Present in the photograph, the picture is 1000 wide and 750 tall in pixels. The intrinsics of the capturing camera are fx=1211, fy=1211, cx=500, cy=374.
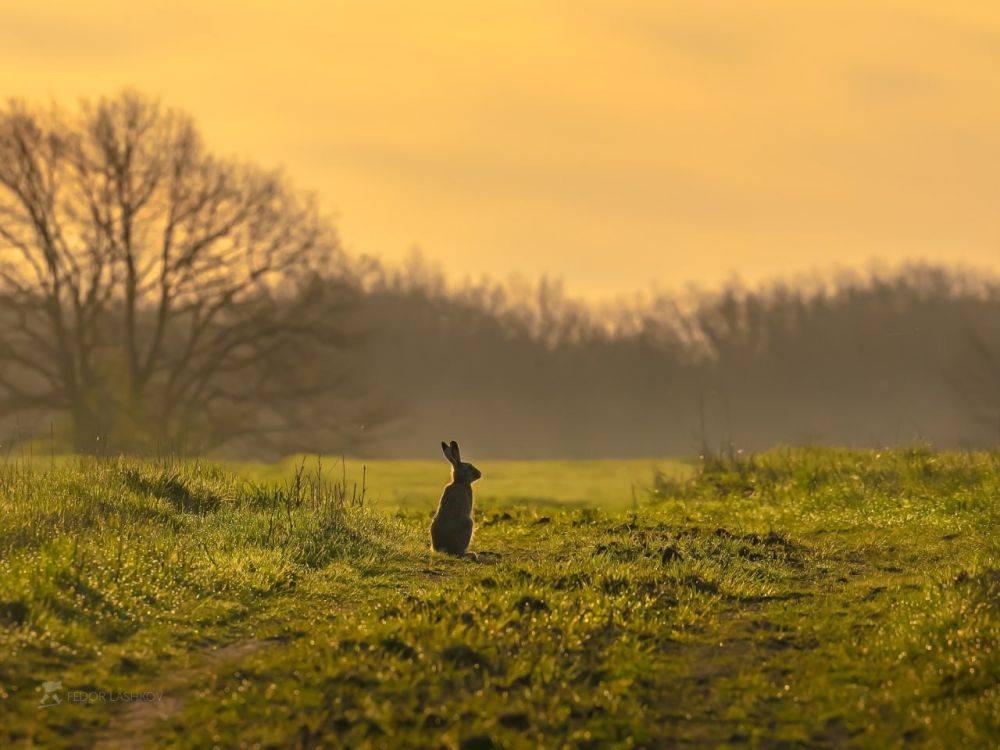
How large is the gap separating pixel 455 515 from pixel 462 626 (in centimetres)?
578

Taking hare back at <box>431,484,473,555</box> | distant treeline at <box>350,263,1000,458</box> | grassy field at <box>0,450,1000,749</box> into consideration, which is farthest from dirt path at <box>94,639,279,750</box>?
distant treeline at <box>350,263,1000,458</box>

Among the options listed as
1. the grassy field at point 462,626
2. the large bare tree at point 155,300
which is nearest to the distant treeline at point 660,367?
the large bare tree at point 155,300

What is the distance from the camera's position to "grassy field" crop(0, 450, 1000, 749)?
892 cm

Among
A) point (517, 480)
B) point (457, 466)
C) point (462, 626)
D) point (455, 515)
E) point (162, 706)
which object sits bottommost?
point (162, 706)

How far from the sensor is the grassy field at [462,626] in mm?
8922

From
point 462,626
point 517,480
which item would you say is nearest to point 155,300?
point 517,480

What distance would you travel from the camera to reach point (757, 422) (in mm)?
63719

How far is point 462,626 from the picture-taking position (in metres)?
10.7

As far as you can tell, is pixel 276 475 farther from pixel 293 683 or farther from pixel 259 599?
pixel 293 683

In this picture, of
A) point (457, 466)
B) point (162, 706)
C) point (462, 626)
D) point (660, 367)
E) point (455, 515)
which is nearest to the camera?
point (162, 706)

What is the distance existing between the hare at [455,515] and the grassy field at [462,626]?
0.35 metres

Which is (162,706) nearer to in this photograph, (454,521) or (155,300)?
(454,521)

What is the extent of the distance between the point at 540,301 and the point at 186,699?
62.8 m

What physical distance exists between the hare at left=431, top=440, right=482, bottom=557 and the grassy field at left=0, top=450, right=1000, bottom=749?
0.35m
